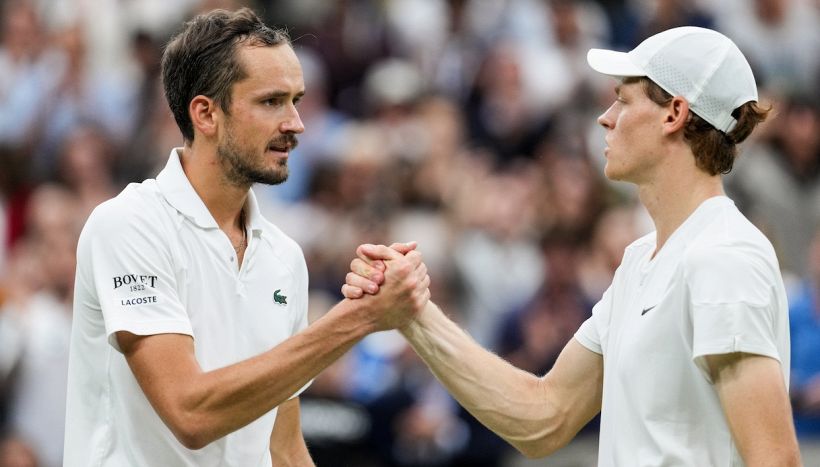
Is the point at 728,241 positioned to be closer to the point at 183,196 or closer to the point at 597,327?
the point at 597,327


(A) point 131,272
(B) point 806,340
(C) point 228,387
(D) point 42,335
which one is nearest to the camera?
(C) point 228,387

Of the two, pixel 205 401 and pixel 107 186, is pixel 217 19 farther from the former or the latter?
pixel 107 186

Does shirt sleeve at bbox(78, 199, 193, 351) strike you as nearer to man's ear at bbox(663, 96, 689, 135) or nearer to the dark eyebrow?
the dark eyebrow

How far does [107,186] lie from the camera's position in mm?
10953

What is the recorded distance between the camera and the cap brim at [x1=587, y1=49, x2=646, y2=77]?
15.3ft

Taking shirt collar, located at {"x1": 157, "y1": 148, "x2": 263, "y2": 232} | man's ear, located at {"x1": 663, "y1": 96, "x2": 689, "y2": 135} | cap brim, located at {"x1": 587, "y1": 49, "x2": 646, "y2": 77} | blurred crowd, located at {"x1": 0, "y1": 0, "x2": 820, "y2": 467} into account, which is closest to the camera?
man's ear, located at {"x1": 663, "y1": 96, "x2": 689, "y2": 135}

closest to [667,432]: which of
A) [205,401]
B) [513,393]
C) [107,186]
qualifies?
[513,393]

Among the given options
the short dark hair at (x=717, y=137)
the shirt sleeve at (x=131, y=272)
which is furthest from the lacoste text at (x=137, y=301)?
the short dark hair at (x=717, y=137)

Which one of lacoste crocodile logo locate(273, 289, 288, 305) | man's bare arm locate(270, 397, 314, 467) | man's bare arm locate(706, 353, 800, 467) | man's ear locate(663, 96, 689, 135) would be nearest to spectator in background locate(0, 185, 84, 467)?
man's bare arm locate(270, 397, 314, 467)

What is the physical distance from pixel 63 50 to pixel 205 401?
Result: 797cm

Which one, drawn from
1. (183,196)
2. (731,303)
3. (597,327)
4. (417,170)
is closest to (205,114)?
(183,196)

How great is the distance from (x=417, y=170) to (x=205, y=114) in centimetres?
550

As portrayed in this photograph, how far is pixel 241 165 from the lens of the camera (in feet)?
16.0

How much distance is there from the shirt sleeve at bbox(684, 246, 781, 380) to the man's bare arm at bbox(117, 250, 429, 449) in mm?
1110
